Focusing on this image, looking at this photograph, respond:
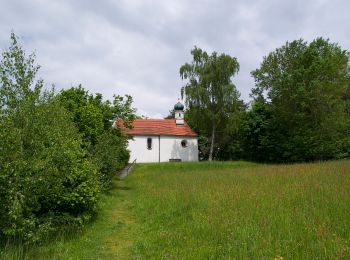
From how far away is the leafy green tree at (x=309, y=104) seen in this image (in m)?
36.0

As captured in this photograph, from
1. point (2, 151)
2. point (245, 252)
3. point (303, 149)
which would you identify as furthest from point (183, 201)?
point (303, 149)

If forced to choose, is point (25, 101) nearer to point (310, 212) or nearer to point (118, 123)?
point (310, 212)

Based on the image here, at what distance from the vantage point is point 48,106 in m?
8.75

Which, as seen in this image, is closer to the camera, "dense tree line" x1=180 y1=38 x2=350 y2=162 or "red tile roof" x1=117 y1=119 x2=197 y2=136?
"dense tree line" x1=180 y1=38 x2=350 y2=162

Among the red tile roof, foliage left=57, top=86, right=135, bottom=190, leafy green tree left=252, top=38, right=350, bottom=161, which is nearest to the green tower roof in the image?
the red tile roof

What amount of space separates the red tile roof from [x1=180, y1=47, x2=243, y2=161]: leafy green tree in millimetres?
4075

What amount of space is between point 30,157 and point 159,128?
126ft

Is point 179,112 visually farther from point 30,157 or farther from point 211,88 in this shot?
point 30,157

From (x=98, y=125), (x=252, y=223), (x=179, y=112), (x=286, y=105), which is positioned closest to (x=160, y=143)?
(x=179, y=112)

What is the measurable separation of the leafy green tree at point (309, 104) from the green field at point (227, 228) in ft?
81.3

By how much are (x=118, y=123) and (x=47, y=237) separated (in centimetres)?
1349

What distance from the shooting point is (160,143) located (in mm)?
45188

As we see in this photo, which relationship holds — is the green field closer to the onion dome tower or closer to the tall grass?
the tall grass

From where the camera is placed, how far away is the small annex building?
4453 cm
